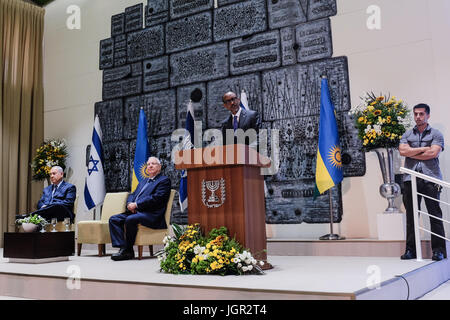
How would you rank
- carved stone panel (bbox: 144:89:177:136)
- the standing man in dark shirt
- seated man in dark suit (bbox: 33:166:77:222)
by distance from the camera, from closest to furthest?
the standing man in dark shirt, seated man in dark suit (bbox: 33:166:77:222), carved stone panel (bbox: 144:89:177:136)

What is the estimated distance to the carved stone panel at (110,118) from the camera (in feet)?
24.6

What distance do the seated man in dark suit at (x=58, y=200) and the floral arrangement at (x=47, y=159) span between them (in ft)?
5.06

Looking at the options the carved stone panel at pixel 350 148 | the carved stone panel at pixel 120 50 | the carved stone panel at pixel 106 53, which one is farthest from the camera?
the carved stone panel at pixel 106 53

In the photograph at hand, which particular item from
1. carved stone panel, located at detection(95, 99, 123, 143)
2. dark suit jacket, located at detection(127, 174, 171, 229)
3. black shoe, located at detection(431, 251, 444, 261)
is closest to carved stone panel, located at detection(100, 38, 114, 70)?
carved stone panel, located at detection(95, 99, 123, 143)

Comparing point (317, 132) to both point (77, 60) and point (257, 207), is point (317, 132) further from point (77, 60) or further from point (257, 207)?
point (77, 60)

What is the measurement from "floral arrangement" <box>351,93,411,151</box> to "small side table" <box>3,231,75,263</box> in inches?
135

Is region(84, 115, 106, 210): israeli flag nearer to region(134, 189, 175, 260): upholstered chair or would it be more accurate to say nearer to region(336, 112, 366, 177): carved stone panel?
region(134, 189, 175, 260): upholstered chair

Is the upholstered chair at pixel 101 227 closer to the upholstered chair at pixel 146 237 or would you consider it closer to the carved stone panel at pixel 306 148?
the upholstered chair at pixel 146 237

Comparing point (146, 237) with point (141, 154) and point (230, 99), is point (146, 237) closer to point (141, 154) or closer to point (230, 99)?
point (230, 99)

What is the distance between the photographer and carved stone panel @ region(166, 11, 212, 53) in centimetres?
681

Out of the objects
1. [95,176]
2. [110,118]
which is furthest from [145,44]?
[95,176]

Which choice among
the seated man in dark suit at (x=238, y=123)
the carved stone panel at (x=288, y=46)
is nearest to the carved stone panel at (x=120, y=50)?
the carved stone panel at (x=288, y=46)

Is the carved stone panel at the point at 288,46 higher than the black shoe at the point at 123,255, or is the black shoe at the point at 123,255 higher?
the carved stone panel at the point at 288,46
